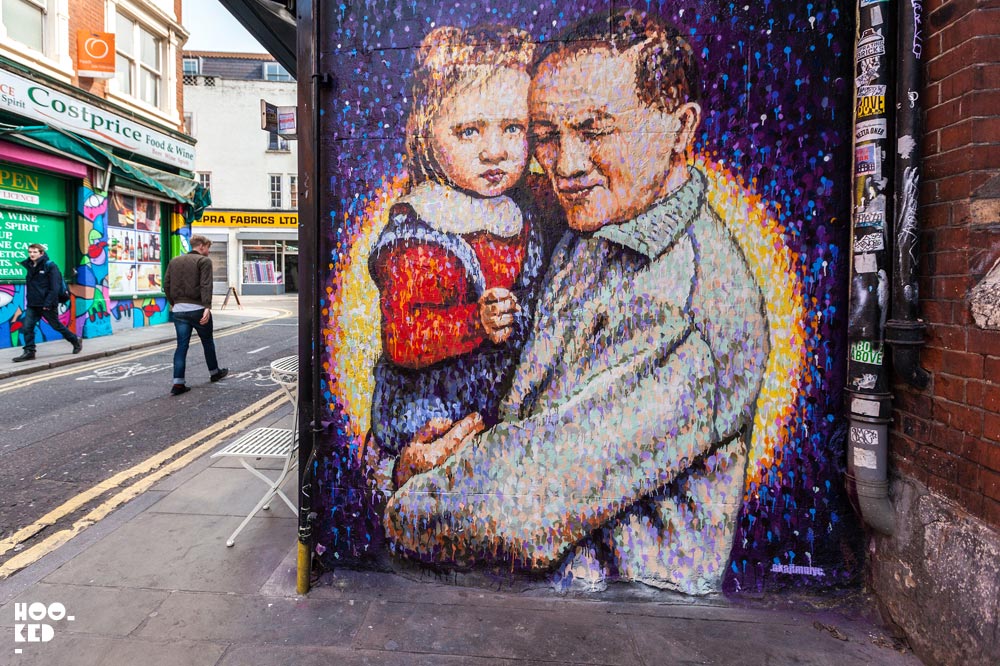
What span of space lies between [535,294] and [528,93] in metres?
1.01

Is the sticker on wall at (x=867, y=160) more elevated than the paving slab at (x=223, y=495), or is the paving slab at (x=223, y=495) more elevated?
the sticker on wall at (x=867, y=160)

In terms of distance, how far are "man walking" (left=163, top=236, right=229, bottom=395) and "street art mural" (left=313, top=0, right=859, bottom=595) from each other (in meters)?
5.83

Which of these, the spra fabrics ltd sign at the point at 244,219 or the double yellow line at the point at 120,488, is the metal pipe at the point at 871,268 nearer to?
the double yellow line at the point at 120,488

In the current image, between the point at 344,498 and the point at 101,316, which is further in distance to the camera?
the point at 101,316

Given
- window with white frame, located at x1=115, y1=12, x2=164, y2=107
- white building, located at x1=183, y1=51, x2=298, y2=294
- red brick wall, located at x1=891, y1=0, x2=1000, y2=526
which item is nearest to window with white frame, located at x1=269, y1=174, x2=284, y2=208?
white building, located at x1=183, y1=51, x2=298, y2=294

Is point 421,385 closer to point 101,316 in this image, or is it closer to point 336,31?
point 336,31

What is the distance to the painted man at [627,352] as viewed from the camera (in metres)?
2.85

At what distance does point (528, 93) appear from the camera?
289 centimetres

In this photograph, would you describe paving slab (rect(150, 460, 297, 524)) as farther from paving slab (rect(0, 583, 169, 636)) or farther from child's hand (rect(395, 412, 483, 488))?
child's hand (rect(395, 412, 483, 488))

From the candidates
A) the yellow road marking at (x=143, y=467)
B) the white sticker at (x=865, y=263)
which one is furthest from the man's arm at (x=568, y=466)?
the yellow road marking at (x=143, y=467)

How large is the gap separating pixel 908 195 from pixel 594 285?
1395mm

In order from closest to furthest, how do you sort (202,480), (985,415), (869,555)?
(985,415)
(869,555)
(202,480)

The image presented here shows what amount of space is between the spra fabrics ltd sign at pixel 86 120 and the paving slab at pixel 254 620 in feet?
39.3

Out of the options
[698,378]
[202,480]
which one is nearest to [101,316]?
[202,480]
